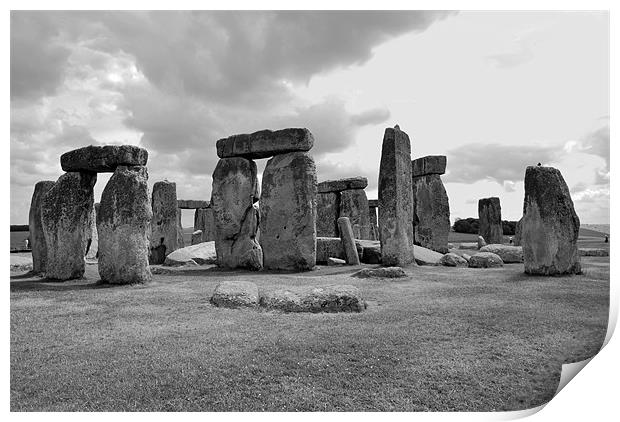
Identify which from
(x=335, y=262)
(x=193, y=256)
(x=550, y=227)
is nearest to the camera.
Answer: (x=550, y=227)

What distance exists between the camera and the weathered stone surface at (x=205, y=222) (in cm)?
2470

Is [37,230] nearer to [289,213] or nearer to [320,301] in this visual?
[289,213]

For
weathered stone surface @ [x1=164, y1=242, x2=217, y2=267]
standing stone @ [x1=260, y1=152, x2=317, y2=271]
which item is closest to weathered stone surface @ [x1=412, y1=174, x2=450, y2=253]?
standing stone @ [x1=260, y1=152, x2=317, y2=271]

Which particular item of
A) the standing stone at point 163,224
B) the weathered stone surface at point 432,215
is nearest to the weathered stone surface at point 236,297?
the standing stone at point 163,224

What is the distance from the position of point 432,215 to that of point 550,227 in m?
8.61

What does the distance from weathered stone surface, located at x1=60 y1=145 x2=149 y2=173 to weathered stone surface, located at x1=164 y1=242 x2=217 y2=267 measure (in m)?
4.95

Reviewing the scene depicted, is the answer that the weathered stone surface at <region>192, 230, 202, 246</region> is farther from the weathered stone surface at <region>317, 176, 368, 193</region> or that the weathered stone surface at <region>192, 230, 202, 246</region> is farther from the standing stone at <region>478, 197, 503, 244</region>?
the standing stone at <region>478, 197, 503, 244</region>

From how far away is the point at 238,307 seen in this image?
674 centimetres

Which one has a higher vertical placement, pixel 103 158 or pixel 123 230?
pixel 103 158

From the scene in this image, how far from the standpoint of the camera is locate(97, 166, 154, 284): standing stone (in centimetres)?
903

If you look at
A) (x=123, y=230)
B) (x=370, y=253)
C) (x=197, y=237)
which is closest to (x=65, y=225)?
(x=123, y=230)

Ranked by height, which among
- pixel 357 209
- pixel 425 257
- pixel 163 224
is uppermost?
pixel 357 209

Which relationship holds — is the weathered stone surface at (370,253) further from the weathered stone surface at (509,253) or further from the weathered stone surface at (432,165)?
the weathered stone surface at (432,165)

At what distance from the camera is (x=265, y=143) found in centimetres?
1319
